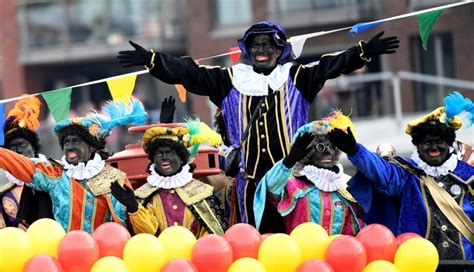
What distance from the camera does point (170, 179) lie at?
7.48 meters

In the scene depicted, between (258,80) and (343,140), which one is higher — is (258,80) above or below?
above

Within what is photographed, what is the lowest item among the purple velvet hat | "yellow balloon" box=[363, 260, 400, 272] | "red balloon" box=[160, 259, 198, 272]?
"yellow balloon" box=[363, 260, 400, 272]

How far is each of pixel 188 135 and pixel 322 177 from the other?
870 millimetres

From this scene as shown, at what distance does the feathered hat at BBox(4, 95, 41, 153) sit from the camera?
27.8ft

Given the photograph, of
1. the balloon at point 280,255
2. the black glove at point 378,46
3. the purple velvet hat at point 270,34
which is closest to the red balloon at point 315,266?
the balloon at point 280,255

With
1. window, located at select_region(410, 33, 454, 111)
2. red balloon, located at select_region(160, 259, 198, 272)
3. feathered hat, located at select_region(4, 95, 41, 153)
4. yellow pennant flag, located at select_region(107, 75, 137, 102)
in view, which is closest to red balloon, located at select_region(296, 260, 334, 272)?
red balloon, located at select_region(160, 259, 198, 272)

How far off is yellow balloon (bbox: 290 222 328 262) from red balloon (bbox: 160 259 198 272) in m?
0.55

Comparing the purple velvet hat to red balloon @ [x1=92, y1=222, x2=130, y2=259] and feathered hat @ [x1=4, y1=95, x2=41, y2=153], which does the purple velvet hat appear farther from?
feathered hat @ [x1=4, y1=95, x2=41, y2=153]

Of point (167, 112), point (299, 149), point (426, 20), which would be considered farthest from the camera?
point (167, 112)

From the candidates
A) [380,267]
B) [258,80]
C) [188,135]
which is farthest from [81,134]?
[380,267]

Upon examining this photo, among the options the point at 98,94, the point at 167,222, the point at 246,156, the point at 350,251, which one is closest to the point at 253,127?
the point at 246,156

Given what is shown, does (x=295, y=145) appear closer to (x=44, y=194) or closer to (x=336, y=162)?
(x=336, y=162)

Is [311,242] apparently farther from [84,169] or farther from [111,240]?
[84,169]

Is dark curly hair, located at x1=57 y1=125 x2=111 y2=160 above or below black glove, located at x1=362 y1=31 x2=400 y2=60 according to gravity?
below
